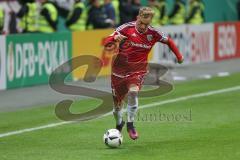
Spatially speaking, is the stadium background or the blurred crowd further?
the blurred crowd

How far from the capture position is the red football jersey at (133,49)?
12875 millimetres

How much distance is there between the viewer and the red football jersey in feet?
42.2

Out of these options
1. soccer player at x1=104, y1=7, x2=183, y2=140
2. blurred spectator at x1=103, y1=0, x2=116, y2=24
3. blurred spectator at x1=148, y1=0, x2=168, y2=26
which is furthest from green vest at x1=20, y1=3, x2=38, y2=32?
soccer player at x1=104, y1=7, x2=183, y2=140

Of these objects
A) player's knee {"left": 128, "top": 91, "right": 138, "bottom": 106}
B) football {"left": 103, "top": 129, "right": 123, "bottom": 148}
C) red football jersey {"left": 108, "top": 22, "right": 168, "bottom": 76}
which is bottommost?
football {"left": 103, "top": 129, "right": 123, "bottom": 148}

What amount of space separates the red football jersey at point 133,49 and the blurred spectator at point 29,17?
35.0 feet

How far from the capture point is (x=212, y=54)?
99.0 feet

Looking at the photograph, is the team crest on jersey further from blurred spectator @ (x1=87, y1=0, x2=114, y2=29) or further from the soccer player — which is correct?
blurred spectator @ (x1=87, y1=0, x2=114, y2=29)

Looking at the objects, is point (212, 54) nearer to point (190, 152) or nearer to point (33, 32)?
point (33, 32)

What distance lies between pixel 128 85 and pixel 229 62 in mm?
17982

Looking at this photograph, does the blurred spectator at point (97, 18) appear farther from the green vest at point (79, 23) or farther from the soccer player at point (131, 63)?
the soccer player at point (131, 63)

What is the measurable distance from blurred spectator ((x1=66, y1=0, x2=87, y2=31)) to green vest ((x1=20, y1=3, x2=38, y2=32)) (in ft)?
4.62

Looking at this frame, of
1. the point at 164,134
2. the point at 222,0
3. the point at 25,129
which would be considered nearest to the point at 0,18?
the point at 25,129

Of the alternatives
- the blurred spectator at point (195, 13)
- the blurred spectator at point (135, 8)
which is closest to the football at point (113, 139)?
the blurred spectator at point (135, 8)

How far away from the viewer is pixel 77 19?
985 inches
